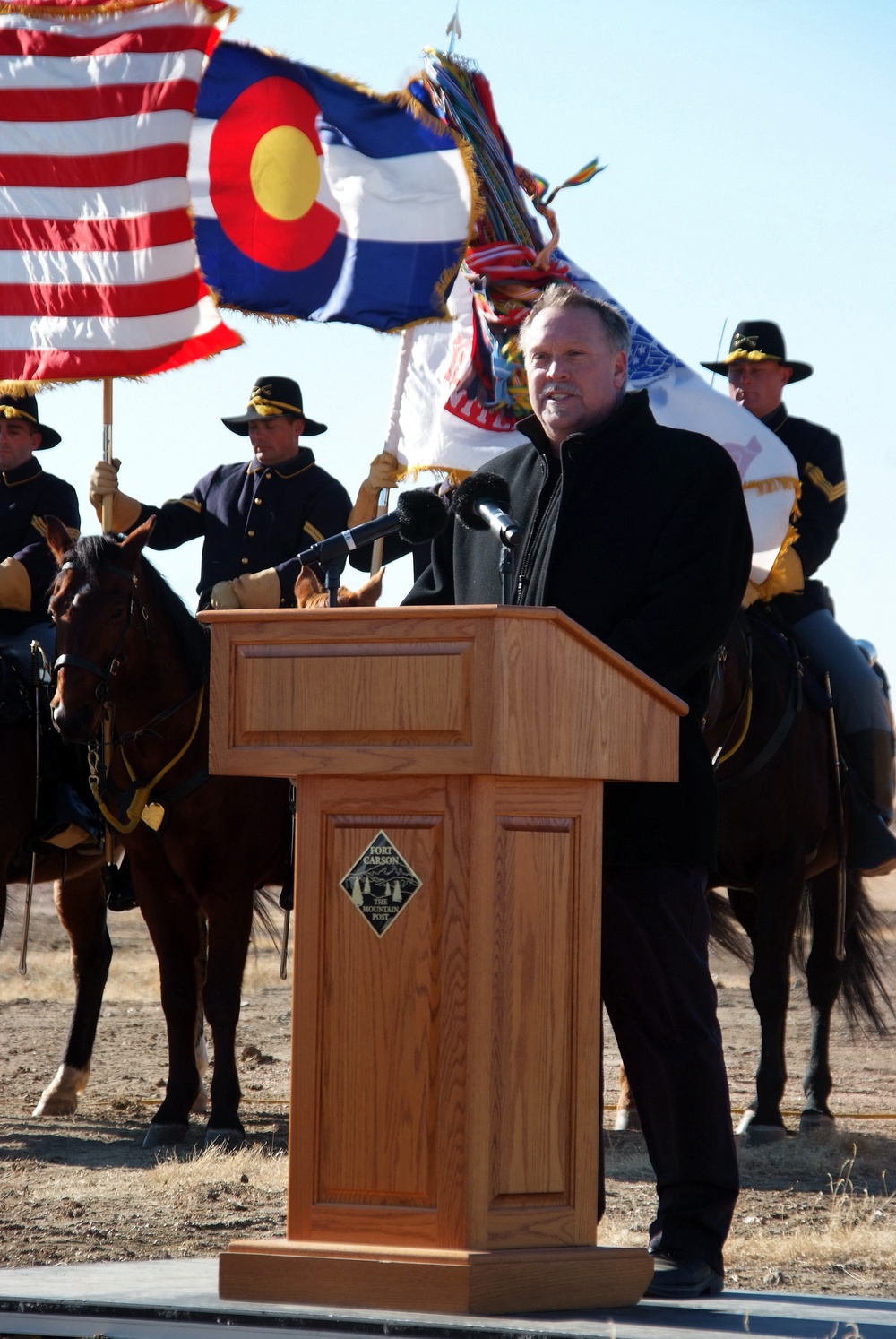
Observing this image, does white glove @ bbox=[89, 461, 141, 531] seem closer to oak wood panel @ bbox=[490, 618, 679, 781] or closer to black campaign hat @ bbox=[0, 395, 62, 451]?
black campaign hat @ bbox=[0, 395, 62, 451]

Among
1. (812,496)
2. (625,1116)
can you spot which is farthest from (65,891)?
(812,496)

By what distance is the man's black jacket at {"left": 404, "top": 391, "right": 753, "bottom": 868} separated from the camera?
176 inches

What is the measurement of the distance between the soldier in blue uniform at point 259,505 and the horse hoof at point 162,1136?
2.41m

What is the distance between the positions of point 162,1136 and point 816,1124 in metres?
3.01

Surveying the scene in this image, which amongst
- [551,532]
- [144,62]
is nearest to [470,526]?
[551,532]

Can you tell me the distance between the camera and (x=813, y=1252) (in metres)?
5.63

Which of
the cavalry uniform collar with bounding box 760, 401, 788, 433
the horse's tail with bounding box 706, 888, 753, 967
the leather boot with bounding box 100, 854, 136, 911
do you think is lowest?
the horse's tail with bounding box 706, 888, 753, 967

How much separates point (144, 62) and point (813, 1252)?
616cm

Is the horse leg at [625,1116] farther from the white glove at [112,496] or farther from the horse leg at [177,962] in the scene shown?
the white glove at [112,496]

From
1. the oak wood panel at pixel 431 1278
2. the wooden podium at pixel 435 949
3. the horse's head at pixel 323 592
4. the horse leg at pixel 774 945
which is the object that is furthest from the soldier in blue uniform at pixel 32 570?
the oak wood panel at pixel 431 1278

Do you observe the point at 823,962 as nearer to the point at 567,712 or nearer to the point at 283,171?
the point at 283,171

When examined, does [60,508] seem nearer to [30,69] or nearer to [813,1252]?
[30,69]

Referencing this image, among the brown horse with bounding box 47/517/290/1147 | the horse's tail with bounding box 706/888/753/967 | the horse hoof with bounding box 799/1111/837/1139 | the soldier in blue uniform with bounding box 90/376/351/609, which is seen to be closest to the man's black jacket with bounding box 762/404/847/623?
the horse's tail with bounding box 706/888/753/967

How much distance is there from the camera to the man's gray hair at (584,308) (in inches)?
179
